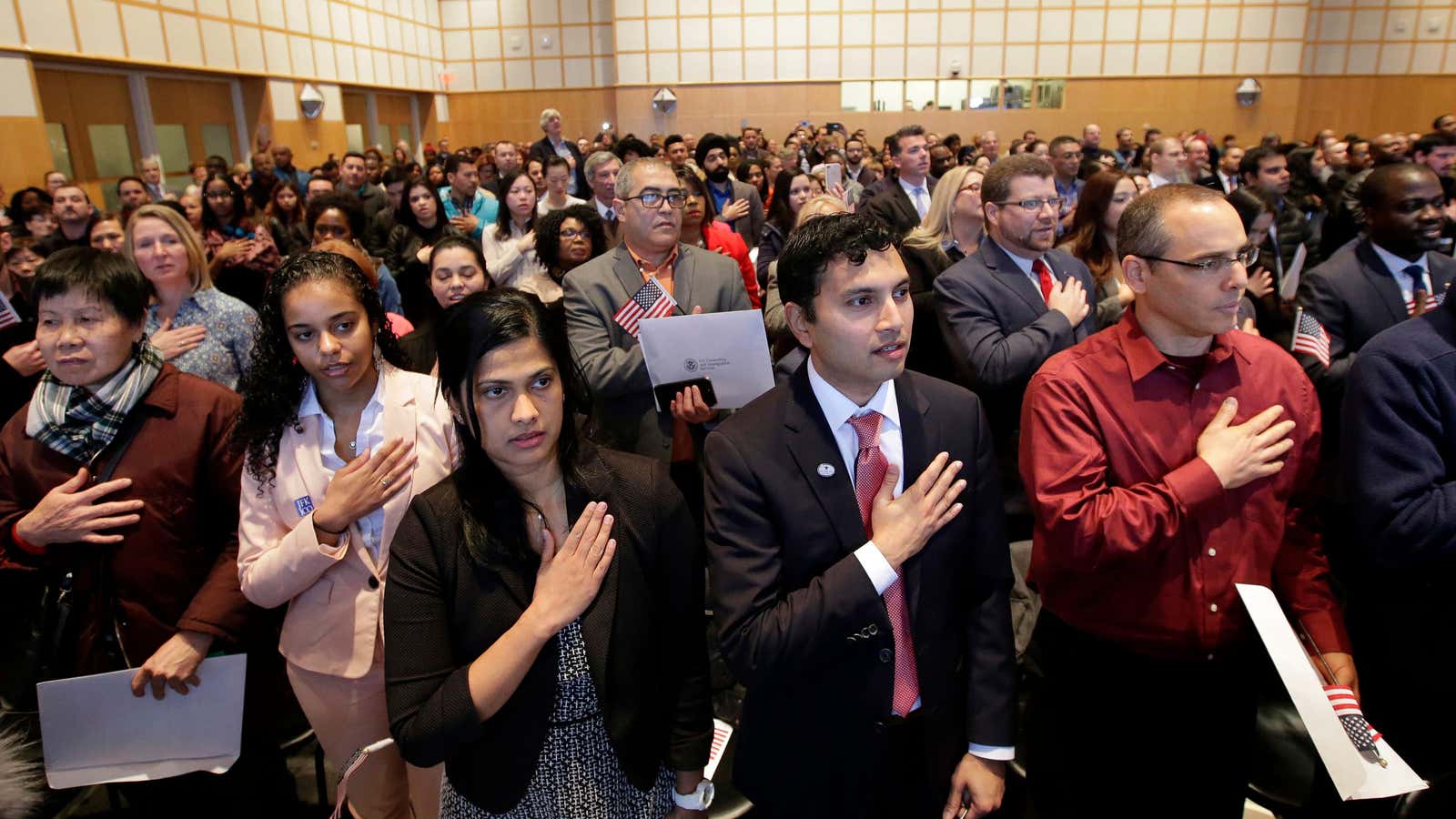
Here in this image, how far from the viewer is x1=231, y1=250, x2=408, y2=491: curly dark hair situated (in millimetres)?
2025

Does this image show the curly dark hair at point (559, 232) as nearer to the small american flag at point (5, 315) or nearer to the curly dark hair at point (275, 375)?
the small american flag at point (5, 315)

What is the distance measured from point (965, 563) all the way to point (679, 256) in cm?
195

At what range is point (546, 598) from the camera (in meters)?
1.52

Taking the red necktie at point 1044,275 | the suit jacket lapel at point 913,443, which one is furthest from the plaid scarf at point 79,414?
the red necktie at point 1044,275

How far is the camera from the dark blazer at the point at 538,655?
153 centimetres

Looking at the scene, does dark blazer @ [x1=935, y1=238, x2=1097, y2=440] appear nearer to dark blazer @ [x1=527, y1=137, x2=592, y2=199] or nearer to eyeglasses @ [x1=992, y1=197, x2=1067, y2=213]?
eyeglasses @ [x1=992, y1=197, x2=1067, y2=213]

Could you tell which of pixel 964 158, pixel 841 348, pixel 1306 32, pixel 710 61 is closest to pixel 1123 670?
pixel 841 348

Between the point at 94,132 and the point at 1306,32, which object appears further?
the point at 1306,32

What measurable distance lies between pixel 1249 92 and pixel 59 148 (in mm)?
21710

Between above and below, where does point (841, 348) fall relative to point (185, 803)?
above

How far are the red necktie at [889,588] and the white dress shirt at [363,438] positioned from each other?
3.82ft

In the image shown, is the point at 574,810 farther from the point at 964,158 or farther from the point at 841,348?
the point at 964,158

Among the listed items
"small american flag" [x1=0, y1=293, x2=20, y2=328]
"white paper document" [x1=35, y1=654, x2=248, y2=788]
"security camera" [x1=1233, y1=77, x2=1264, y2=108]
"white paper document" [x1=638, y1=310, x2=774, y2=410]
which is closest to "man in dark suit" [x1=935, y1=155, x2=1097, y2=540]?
"white paper document" [x1=638, y1=310, x2=774, y2=410]

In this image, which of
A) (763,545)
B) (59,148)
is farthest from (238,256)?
(59,148)
